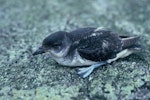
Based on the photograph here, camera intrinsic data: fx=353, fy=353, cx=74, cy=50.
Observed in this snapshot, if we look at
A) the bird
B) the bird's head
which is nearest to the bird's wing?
the bird

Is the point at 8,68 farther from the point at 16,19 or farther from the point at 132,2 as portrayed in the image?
the point at 132,2

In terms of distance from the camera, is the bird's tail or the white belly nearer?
the white belly

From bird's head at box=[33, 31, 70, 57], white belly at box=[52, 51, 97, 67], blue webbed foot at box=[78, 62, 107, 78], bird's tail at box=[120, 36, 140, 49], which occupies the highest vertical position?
bird's head at box=[33, 31, 70, 57]

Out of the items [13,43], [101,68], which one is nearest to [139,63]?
[101,68]

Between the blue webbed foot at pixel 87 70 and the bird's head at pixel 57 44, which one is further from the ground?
the bird's head at pixel 57 44

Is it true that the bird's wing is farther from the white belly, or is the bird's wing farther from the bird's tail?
the bird's tail

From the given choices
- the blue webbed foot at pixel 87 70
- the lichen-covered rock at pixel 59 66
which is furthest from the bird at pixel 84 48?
the lichen-covered rock at pixel 59 66

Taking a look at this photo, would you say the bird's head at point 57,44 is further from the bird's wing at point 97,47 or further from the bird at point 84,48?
the bird's wing at point 97,47
